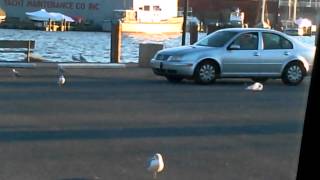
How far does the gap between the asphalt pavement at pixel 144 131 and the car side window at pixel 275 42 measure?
1619 mm

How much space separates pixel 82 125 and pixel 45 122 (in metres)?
0.64

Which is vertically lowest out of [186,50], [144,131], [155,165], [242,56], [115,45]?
[144,131]

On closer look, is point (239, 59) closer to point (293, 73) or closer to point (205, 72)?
point (205, 72)

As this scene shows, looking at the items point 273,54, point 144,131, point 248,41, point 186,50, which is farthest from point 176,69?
point 144,131

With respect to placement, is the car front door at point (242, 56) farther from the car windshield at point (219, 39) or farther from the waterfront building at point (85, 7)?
the waterfront building at point (85, 7)

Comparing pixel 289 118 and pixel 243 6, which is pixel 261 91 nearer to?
pixel 289 118

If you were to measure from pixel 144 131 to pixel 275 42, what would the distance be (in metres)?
10.3

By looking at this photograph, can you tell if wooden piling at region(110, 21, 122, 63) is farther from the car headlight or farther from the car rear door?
the car rear door

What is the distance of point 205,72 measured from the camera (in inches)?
827

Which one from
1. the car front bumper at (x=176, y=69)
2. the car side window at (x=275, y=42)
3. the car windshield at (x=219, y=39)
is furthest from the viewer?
the car side window at (x=275, y=42)

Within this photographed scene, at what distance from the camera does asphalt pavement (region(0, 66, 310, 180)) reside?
944cm

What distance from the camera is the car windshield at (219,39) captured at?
21547 mm

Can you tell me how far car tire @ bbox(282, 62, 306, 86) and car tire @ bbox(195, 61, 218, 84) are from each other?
2.03 meters

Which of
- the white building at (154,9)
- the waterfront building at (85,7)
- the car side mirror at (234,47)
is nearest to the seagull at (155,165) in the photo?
the car side mirror at (234,47)
